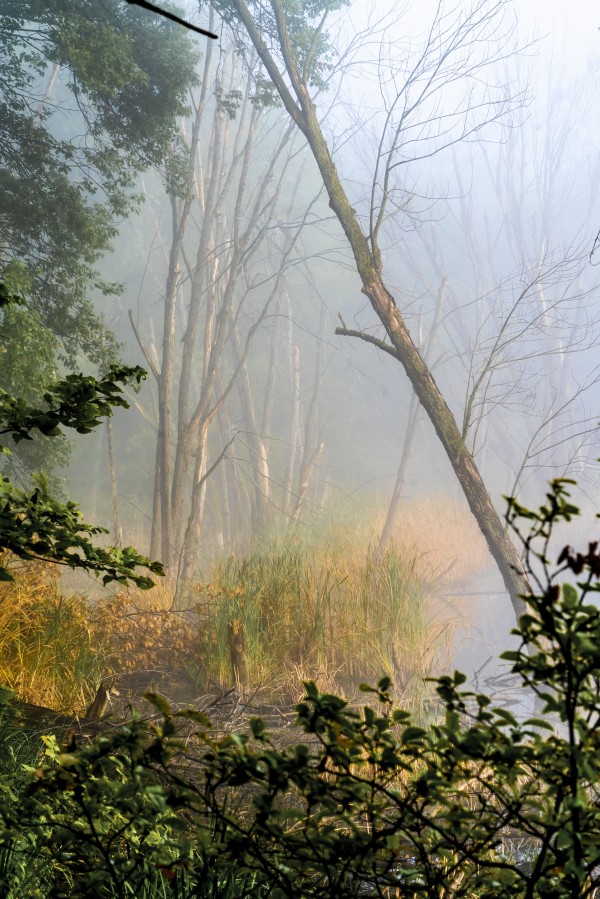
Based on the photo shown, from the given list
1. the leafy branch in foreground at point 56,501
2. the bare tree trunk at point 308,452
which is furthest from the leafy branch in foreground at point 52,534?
the bare tree trunk at point 308,452

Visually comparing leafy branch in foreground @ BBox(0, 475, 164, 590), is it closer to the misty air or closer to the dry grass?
the misty air

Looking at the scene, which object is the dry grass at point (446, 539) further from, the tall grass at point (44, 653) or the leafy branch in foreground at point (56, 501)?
the leafy branch in foreground at point (56, 501)

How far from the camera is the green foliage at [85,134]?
605 centimetres

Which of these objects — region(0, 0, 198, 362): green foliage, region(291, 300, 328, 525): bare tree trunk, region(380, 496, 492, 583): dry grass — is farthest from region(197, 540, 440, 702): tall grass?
region(380, 496, 492, 583): dry grass

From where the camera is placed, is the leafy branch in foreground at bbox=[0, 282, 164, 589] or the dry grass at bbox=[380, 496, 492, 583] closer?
the leafy branch in foreground at bbox=[0, 282, 164, 589]

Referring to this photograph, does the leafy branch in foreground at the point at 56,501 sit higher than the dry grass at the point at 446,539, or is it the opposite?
the dry grass at the point at 446,539

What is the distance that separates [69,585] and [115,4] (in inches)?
256

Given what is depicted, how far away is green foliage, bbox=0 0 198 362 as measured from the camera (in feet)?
19.9

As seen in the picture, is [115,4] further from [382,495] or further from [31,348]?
[382,495]

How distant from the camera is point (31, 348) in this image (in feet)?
16.5

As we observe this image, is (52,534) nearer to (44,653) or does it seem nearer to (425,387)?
(44,653)

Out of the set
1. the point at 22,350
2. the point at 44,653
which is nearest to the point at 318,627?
the point at 44,653

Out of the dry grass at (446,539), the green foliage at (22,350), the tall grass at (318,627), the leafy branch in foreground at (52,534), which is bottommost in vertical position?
the leafy branch in foreground at (52,534)

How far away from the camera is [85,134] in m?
6.41
